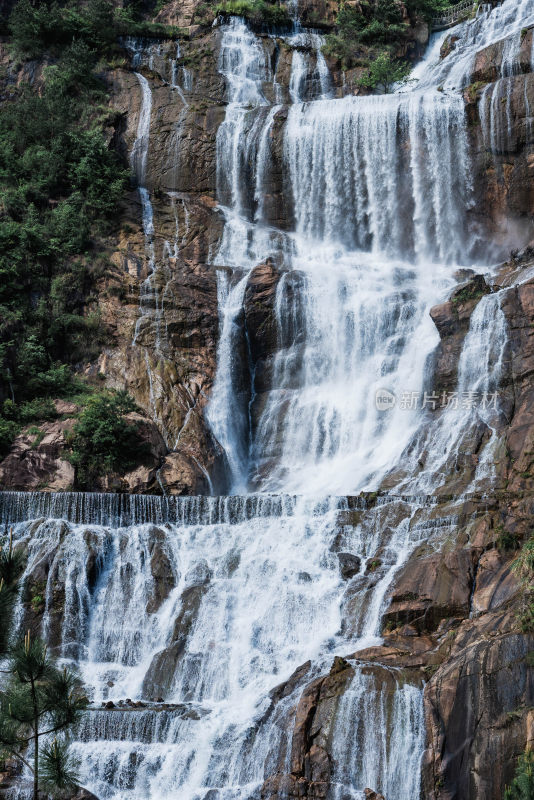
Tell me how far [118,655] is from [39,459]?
709 cm

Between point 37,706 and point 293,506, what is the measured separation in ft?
39.9

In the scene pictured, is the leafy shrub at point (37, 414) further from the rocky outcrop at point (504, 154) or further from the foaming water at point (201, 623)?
the rocky outcrop at point (504, 154)

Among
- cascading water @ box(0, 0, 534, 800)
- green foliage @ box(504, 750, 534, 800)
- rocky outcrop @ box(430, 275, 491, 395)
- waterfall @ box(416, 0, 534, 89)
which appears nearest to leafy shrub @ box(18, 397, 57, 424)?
cascading water @ box(0, 0, 534, 800)

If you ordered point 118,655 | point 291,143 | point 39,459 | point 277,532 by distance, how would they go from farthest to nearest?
point 291,143 < point 39,459 < point 277,532 < point 118,655

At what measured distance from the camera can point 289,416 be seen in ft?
91.8

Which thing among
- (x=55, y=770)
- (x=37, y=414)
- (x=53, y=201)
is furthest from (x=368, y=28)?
(x=55, y=770)

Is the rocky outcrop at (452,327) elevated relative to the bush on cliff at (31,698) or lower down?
elevated

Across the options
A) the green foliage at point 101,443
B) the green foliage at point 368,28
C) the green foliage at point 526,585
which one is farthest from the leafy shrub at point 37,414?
the green foliage at point 368,28

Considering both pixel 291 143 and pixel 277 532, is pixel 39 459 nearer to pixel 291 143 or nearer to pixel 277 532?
pixel 277 532

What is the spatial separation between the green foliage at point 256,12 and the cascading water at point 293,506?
420 centimetres

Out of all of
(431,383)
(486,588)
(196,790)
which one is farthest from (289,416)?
(196,790)

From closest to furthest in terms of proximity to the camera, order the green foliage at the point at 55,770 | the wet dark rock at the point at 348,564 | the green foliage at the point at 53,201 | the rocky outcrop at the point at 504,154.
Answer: the green foliage at the point at 55,770 < the wet dark rock at the point at 348,564 < the green foliage at the point at 53,201 < the rocky outcrop at the point at 504,154

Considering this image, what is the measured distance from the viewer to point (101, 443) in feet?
80.1

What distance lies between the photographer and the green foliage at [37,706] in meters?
9.86
